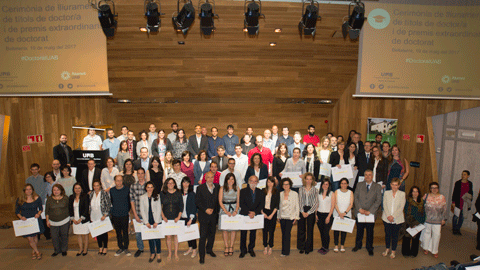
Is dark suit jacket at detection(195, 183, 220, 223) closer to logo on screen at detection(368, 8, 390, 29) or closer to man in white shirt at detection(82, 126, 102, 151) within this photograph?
man in white shirt at detection(82, 126, 102, 151)

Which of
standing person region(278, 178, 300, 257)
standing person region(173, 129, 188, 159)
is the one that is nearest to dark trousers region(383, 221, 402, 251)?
standing person region(278, 178, 300, 257)

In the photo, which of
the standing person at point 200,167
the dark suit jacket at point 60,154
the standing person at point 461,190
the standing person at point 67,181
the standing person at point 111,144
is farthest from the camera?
the standing person at point 111,144

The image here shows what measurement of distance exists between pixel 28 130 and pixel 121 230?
144 inches

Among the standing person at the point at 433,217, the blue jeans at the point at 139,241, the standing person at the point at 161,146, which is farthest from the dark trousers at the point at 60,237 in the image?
the standing person at the point at 433,217

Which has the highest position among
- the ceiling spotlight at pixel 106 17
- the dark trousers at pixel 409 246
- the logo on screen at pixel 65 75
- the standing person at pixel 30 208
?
the ceiling spotlight at pixel 106 17

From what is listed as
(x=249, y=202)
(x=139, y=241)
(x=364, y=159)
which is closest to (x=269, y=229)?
(x=249, y=202)

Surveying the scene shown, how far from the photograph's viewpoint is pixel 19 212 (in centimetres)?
492

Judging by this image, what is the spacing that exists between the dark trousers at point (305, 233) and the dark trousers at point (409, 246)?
1614 mm

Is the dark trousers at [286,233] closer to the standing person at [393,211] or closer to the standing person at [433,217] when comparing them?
the standing person at [393,211]

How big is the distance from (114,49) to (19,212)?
3.75m

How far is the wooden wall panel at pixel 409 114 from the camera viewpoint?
23.0ft

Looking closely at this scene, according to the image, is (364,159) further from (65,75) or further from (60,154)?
(60,154)

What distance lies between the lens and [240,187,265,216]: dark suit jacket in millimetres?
4820

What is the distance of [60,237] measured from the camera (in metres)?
5.10
